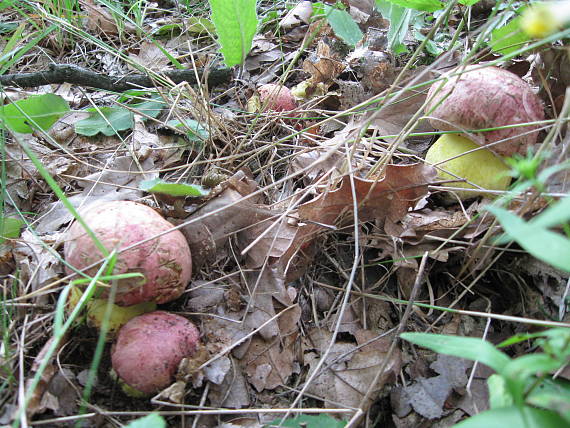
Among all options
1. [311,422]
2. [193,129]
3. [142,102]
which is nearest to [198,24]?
[142,102]

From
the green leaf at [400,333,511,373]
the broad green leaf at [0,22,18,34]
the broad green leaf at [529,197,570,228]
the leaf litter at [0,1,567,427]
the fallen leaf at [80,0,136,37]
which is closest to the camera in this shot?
the broad green leaf at [529,197,570,228]

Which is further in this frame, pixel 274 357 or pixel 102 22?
pixel 102 22

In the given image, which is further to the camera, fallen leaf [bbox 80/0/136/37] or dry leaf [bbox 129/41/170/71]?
fallen leaf [bbox 80/0/136/37]

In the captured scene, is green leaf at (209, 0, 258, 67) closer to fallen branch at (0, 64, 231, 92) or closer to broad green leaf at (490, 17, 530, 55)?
fallen branch at (0, 64, 231, 92)

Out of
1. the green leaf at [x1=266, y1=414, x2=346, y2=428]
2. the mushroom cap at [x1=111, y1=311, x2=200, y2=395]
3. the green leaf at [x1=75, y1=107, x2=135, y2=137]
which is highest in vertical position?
the green leaf at [x1=75, y1=107, x2=135, y2=137]

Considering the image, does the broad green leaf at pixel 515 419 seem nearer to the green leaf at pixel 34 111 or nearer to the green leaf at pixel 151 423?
the green leaf at pixel 151 423

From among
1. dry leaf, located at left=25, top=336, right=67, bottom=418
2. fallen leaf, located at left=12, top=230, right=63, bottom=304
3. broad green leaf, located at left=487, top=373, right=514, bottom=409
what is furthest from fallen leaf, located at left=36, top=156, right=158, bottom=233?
broad green leaf, located at left=487, top=373, right=514, bottom=409

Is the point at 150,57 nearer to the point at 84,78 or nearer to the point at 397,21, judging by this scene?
the point at 84,78
